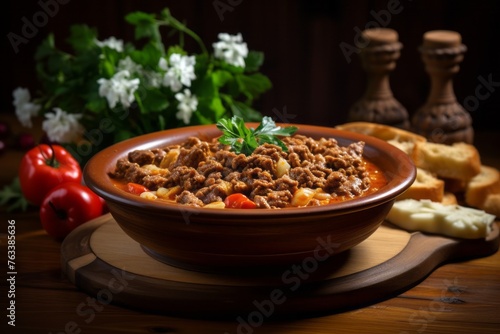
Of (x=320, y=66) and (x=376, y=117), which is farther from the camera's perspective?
(x=320, y=66)

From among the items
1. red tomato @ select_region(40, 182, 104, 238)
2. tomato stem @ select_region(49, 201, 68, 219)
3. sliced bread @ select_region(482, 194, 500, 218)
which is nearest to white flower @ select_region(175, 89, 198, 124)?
red tomato @ select_region(40, 182, 104, 238)

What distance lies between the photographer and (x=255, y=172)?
3.45 metres

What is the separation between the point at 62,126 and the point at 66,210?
972 mm

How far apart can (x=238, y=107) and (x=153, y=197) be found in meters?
1.79

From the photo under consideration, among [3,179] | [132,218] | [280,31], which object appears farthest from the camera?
[280,31]

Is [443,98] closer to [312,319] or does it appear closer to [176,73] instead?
[176,73]

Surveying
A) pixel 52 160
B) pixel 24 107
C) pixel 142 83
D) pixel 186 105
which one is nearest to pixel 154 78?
pixel 142 83

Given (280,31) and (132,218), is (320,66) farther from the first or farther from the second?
(132,218)

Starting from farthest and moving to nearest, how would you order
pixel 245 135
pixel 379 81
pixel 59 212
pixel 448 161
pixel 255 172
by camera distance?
pixel 379 81 → pixel 448 161 → pixel 59 212 → pixel 245 135 → pixel 255 172

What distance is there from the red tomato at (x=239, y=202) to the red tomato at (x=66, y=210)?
108cm

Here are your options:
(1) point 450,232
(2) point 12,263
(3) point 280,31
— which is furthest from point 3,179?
(1) point 450,232

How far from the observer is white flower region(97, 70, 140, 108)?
4.60 metres

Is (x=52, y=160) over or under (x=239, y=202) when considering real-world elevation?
under

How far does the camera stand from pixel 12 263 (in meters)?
3.80
